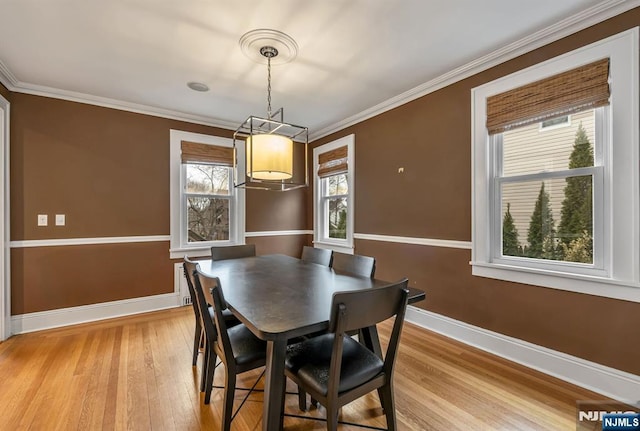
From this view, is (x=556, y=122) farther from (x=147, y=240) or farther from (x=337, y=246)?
(x=147, y=240)

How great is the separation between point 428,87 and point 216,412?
3294 millimetres

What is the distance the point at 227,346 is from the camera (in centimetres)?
151

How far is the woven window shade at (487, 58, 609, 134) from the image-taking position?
1.90 meters

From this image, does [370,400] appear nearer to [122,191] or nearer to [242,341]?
[242,341]

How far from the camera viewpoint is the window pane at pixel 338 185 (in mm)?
4211

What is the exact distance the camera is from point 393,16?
1943mm

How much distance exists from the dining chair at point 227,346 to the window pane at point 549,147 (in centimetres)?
243

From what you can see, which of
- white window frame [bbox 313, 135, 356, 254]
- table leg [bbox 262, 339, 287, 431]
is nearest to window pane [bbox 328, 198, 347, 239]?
white window frame [bbox 313, 135, 356, 254]

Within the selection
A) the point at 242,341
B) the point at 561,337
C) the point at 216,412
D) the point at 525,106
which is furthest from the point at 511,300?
the point at 216,412

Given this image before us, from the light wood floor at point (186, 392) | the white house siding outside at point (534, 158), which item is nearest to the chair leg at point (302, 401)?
the light wood floor at point (186, 392)

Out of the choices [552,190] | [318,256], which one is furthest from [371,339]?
[552,190]

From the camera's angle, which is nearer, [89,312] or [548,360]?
[548,360]

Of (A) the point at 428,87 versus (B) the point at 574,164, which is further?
(A) the point at 428,87

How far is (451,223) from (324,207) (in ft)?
7.33
